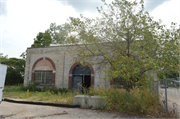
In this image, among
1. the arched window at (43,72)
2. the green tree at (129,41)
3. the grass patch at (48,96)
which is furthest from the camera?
the arched window at (43,72)

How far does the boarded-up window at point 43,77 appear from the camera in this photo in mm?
18250

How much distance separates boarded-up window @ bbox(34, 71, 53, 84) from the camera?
1825 centimetres

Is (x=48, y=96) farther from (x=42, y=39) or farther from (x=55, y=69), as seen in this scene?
(x=42, y=39)

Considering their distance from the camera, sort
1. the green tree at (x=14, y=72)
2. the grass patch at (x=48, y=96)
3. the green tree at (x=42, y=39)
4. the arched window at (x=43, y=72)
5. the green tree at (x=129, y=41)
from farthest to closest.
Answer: the green tree at (x=42, y=39) → the green tree at (x=14, y=72) → the arched window at (x=43, y=72) → the grass patch at (x=48, y=96) → the green tree at (x=129, y=41)

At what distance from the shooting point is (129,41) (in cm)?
856

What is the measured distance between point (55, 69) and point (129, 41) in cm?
1179

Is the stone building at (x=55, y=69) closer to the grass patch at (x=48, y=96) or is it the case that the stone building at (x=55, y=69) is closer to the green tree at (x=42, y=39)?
the grass patch at (x=48, y=96)

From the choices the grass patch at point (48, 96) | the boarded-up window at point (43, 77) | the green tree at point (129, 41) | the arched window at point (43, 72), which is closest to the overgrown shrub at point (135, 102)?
the green tree at point (129, 41)

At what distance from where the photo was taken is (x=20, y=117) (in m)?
6.67

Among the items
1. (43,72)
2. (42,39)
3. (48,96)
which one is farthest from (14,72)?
(48,96)

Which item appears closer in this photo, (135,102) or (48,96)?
(135,102)

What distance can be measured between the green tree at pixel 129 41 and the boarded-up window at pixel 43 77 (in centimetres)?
1058

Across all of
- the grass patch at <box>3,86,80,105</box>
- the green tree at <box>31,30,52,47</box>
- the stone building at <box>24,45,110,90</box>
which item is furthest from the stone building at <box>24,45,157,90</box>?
the green tree at <box>31,30,52,47</box>

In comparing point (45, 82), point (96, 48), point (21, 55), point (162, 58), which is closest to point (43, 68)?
point (45, 82)
